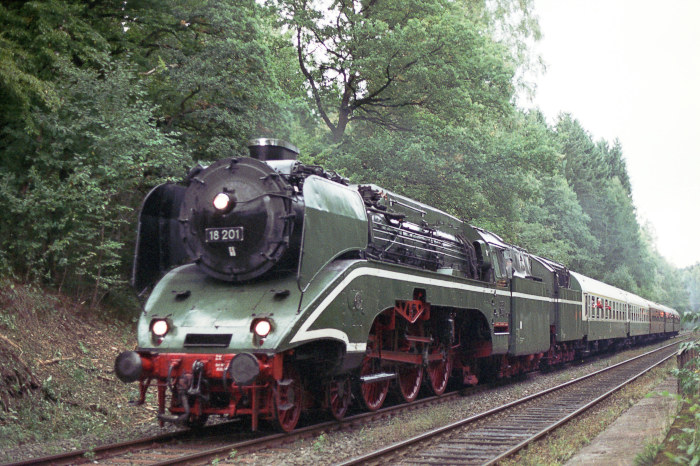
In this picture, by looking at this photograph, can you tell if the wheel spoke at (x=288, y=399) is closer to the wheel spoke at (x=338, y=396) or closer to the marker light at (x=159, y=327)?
the wheel spoke at (x=338, y=396)

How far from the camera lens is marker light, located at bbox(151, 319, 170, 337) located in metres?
7.31

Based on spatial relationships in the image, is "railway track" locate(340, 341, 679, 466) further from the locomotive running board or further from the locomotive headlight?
the locomotive headlight

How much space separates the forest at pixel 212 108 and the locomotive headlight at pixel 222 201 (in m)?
4.02

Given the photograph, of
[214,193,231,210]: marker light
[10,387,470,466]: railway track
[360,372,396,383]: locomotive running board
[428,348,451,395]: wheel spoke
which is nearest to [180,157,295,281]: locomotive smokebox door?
[214,193,231,210]: marker light

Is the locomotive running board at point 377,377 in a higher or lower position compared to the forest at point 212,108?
lower

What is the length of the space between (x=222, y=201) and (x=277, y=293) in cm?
129

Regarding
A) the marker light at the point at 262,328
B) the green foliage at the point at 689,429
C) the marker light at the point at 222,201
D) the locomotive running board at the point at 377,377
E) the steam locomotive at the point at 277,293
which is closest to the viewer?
the green foliage at the point at 689,429

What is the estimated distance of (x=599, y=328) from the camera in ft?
76.5

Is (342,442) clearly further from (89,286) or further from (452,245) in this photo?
(89,286)

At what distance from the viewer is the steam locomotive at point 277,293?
695 centimetres

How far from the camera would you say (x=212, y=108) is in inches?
541

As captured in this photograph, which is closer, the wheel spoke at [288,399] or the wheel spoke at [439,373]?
the wheel spoke at [288,399]

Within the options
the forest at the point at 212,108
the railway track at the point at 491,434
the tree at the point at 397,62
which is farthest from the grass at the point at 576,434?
the tree at the point at 397,62

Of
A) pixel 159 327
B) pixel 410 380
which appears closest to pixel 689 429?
pixel 159 327
